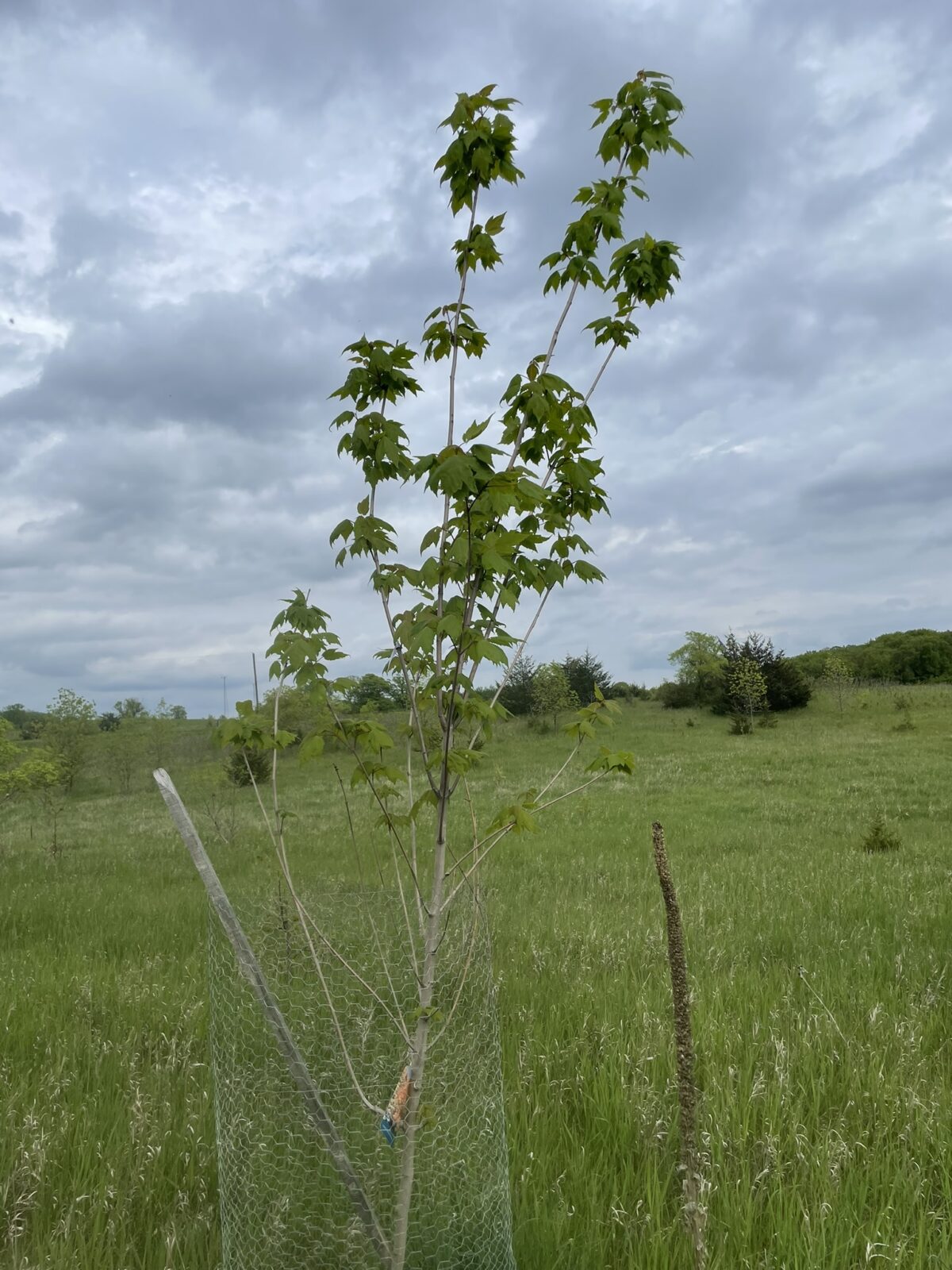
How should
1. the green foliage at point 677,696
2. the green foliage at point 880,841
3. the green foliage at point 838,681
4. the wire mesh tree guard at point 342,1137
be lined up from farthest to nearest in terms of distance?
1. the green foliage at point 677,696
2. the green foliage at point 838,681
3. the green foliage at point 880,841
4. the wire mesh tree guard at point 342,1137

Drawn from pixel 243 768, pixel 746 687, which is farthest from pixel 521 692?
pixel 243 768

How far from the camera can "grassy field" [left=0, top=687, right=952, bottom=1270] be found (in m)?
3.13

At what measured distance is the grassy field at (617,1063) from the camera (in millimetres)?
3135

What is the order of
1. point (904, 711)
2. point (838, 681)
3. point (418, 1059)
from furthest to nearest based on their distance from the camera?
point (838, 681) < point (904, 711) < point (418, 1059)

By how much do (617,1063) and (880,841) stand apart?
8.45 metres

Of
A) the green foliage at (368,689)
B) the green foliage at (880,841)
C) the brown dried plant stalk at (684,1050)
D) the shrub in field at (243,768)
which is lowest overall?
the green foliage at (880,841)

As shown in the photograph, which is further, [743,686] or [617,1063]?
[743,686]

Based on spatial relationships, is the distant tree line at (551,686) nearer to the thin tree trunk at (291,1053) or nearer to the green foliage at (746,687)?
the green foliage at (746,687)

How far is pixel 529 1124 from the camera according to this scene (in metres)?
3.80

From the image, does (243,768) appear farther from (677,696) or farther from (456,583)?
(677,696)

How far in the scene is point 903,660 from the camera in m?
65.8

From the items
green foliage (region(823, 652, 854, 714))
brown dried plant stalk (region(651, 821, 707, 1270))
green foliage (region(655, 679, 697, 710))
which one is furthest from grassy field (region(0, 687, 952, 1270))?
green foliage (region(655, 679, 697, 710))

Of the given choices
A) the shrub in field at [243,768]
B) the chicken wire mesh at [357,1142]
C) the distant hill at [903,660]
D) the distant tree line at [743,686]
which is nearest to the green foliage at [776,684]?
the distant tree line at [743,686]

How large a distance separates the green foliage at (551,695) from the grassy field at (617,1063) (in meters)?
31.8
